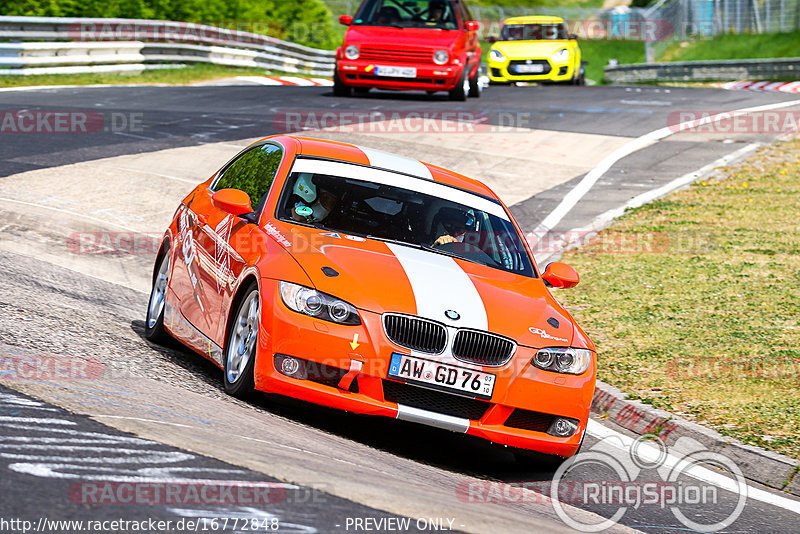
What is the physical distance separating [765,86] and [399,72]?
1403cm

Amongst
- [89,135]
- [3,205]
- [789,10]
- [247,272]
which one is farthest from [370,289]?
[789,10]

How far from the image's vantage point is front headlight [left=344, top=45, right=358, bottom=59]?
73.5 feet

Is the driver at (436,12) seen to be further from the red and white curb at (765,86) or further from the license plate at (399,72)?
the red and white curb at (765,86)

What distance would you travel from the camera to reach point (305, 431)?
597 cm

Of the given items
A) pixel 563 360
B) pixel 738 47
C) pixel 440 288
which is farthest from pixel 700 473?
pixel 738 47

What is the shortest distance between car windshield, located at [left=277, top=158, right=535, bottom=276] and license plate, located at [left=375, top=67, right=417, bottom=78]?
1466 cm

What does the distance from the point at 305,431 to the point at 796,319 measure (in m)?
5.64

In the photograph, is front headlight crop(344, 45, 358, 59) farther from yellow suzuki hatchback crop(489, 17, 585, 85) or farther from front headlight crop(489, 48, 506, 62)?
front headlight crop(489, 48, 506, 62)

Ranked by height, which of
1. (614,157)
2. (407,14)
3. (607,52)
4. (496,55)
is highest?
(407,14)

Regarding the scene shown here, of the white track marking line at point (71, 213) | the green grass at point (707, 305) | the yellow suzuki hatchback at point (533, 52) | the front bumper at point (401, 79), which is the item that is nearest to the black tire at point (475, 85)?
the front bumper at point (401, 79)

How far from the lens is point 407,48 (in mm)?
22000

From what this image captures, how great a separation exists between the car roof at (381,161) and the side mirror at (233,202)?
70cm

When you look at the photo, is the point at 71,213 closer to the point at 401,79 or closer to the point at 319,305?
the point at 319,305

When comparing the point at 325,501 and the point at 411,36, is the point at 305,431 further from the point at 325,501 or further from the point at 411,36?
the point at 411,36
